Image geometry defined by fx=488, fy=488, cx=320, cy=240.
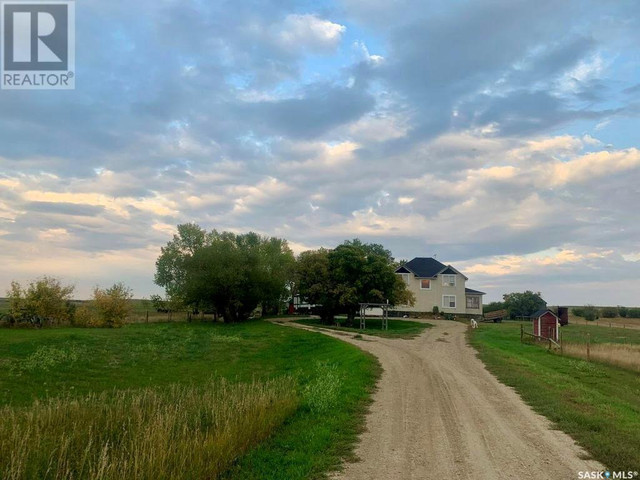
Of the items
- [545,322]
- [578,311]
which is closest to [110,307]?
[545,322]

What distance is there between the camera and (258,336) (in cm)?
4112

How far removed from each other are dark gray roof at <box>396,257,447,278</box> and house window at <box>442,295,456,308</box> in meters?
3.68

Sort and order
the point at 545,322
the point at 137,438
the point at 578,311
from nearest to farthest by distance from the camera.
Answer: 1. the point at 137,438
2. the point at 545,322
3. the point at 578,311

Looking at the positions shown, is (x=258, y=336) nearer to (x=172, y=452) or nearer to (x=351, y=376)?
(x=351, y=376)

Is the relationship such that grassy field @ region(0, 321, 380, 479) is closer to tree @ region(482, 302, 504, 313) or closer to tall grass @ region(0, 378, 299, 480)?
tall grass @ region(0, 378, 299, 480)

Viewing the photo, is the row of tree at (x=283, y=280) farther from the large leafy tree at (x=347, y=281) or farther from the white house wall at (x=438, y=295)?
the white house wall at (x=438, y=295)

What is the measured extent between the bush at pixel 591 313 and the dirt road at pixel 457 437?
78.9 m

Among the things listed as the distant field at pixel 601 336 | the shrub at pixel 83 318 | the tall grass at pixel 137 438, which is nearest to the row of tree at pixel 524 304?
the distant field at pixel 601 336

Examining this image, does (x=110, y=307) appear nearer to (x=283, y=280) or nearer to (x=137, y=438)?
(x=283, y=280)

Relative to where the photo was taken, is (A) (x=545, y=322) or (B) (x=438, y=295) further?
(B) (x=438, y=295)

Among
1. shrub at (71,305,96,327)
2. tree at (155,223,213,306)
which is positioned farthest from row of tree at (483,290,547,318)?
shrub at (71,305,96,327)

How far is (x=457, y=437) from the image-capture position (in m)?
10.4

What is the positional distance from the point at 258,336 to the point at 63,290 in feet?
74.7

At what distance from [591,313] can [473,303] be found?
28533 mm
